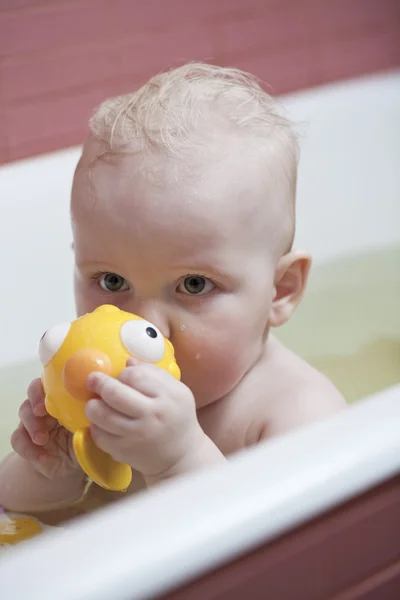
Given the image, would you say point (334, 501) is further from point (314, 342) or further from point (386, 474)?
point (314, 342)

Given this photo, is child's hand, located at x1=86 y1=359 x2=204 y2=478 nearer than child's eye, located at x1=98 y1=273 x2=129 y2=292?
Yes

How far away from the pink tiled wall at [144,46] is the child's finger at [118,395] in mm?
1095

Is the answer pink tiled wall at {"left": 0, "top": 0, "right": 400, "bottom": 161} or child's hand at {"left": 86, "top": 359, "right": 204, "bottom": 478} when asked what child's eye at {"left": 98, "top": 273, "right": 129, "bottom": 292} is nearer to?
child's hand at {"left": 86, "top": 359, "right": 204, "bottom": 478}

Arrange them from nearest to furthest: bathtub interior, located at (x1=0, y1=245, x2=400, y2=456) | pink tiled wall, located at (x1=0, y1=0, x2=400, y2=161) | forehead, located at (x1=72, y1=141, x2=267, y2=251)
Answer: forehead, located at (x1=72, y1=141, x2=267, y2=251) → bathtub interior, located at (x1=0, y1=245, x2=400, y2=456) → pink tiled wall, located at (x1=0, y1=0, x2=400, y2=161)

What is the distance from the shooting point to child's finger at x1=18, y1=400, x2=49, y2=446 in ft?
3.39

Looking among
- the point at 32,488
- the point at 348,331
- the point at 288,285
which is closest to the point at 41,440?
the point at 32,488

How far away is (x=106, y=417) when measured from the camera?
83 cm

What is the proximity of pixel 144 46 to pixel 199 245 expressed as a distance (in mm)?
1077

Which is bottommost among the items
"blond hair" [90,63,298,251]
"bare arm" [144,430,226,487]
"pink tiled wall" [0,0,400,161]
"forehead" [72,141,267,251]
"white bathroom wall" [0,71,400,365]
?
"bare arm" [144,430,226,487]

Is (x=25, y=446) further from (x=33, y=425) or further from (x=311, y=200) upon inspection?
(x=311, y=200)

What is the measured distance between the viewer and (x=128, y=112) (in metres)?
1.05

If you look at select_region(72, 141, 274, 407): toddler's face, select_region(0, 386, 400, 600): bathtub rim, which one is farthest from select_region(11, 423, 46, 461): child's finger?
select_region(0, 386, 400, 600): bathtub rim

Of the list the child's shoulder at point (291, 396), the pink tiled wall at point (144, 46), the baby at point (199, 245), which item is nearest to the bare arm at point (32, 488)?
the baby at point (199, 245)

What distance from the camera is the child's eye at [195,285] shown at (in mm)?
1014
